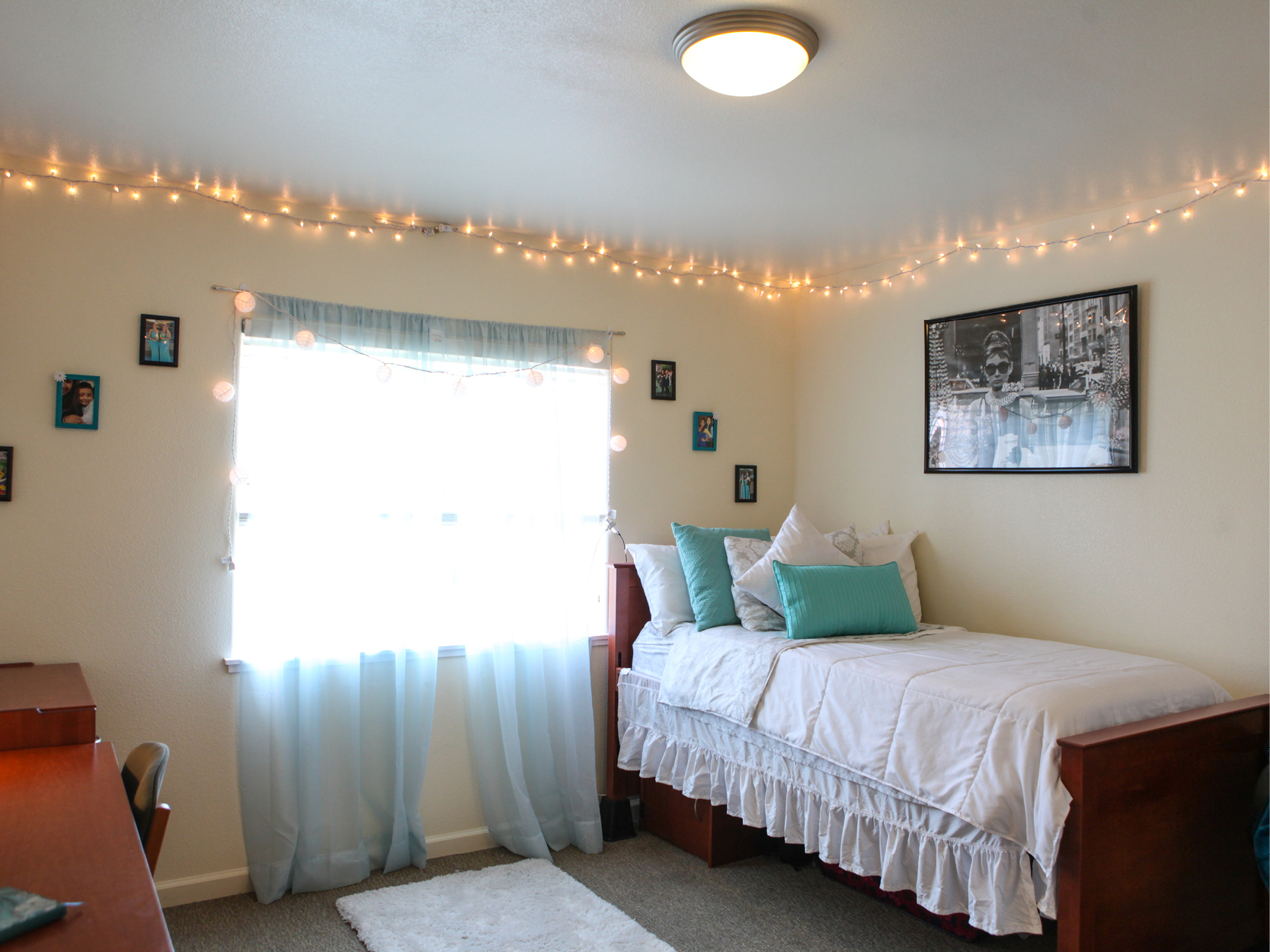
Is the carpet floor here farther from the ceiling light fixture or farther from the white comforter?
the ceiling light fixture

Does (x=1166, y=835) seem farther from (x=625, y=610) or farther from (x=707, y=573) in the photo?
(x=625, y=610)

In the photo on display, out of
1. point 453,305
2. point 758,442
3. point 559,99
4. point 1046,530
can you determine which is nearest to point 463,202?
point 453,305

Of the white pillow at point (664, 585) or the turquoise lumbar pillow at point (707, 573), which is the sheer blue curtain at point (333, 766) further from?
the turquoise lumbar pillow at point (707, 573)

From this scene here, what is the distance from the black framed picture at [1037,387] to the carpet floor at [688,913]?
5.33 feet

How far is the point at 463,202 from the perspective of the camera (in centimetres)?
328

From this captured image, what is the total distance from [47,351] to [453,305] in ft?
4.49

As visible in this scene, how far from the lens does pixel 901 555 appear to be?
3709 mm

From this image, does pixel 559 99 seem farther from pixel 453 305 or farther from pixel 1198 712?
pixel 1198 712

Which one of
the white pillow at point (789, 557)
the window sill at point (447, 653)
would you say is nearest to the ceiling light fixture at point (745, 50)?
the white pillow at point (789, 557)

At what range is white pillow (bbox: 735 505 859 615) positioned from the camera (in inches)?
131

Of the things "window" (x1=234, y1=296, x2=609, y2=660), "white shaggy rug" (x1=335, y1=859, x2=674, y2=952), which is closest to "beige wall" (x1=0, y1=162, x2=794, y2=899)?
"window" (x1=234, y1=296, x2=609, y2=660)

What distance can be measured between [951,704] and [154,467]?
2.60 metres

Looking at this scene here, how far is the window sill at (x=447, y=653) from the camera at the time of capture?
310 cm

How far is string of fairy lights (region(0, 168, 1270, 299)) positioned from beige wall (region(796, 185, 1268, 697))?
0.04 m
